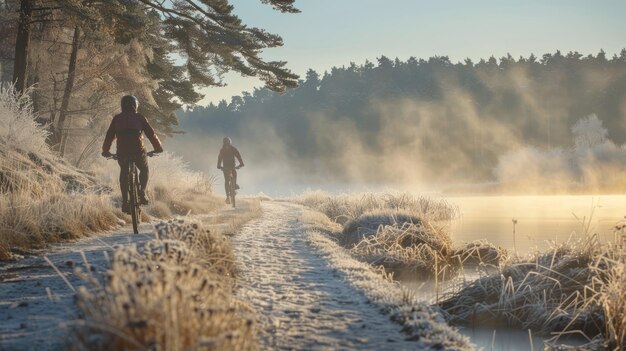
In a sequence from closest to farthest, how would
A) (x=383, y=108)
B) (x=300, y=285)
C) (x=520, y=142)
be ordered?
1. (x=300, y=285)
2. (x=520, y=142)
3. (x=383, y=108)

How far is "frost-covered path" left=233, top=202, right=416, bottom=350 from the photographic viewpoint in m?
3.64

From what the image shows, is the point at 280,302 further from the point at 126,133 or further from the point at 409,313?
the point at 126,133

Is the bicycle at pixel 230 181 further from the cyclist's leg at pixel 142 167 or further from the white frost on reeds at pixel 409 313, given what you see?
the white frost on reeds at pixel 409 313

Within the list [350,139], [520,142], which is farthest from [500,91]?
[350,139]

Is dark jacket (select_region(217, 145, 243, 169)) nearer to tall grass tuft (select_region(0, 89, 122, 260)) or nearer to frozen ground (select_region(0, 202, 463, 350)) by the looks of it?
tall grass tuft (select_region(0, 89, 122, 260))

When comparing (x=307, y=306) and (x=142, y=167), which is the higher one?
(x=142, y=167)

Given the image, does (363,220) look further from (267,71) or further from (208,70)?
(208,70)

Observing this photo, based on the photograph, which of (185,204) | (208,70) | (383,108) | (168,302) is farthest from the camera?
(383,108)

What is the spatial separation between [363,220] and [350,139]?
250 feet

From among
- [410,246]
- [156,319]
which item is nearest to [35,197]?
[410,246]

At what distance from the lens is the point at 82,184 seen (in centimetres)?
1277

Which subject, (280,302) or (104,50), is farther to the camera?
(104,50)

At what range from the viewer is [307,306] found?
4.59 meters

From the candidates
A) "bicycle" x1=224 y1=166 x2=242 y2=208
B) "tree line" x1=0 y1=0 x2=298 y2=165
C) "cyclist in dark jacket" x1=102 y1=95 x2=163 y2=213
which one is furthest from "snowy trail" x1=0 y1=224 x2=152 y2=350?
"bicycle" x1=224 y1=166 x2=242 y2=208
